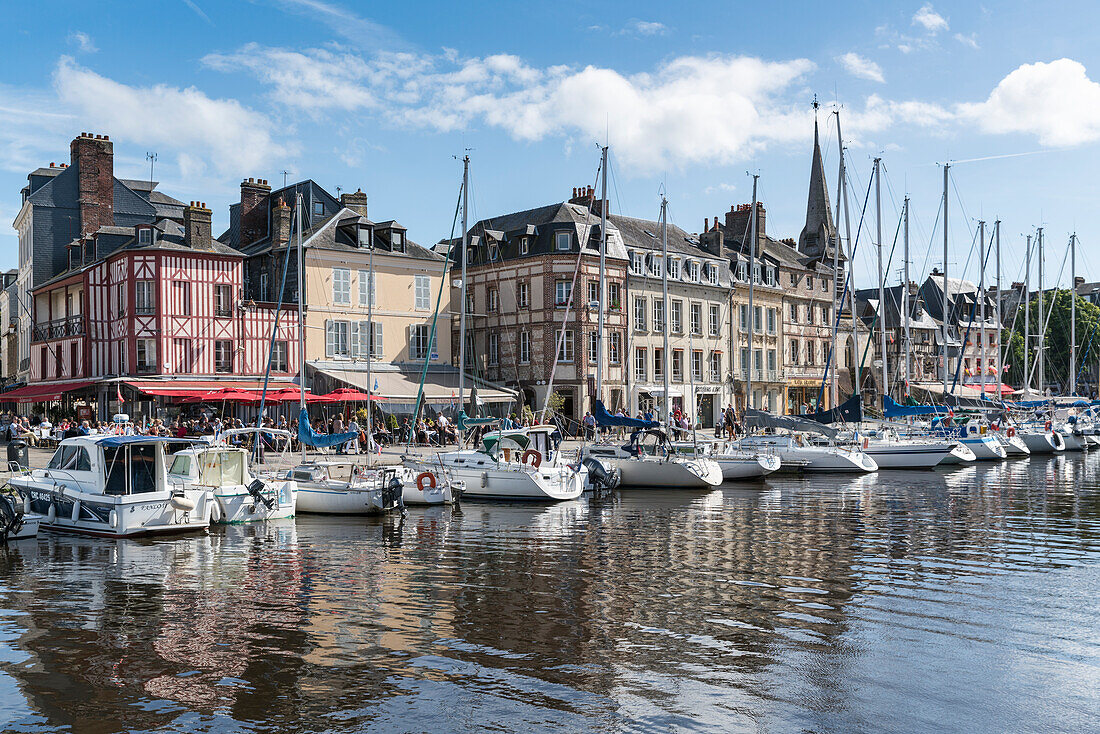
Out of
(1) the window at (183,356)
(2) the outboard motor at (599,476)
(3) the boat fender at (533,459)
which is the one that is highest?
(1) the window at (183,356)

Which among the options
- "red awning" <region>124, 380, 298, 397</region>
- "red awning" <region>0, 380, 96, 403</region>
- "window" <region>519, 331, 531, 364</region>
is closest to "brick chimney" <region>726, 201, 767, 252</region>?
"window" <region>519, 331, 531, 364</region>

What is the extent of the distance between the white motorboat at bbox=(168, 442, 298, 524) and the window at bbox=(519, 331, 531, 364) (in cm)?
2565

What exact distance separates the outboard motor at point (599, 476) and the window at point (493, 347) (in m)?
20.4

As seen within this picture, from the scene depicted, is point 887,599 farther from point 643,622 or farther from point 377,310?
point 377,310

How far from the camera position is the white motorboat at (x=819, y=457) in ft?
112

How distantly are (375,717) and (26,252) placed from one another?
4703cm

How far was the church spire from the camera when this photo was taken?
238 feet

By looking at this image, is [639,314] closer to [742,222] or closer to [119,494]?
[742,222]

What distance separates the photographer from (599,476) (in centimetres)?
2825

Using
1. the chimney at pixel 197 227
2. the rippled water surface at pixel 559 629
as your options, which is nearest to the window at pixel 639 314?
the chimney at pixel 197 227

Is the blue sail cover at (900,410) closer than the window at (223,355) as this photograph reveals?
No

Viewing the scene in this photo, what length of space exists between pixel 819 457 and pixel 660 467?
7867 millimetres

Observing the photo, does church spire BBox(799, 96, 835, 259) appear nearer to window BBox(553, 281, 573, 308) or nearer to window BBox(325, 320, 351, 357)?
window BBox(553, 281, 573, 308)

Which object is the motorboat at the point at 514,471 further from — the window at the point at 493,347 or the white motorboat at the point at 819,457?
the window at the point at 493,347
